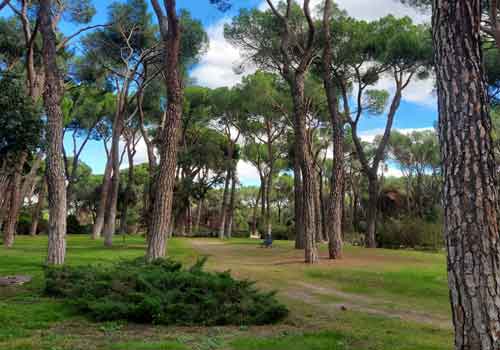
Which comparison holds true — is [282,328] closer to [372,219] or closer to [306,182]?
[306,182]

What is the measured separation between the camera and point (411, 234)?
21672mm

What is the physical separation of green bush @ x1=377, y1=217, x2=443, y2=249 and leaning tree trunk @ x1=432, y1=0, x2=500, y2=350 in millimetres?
19031

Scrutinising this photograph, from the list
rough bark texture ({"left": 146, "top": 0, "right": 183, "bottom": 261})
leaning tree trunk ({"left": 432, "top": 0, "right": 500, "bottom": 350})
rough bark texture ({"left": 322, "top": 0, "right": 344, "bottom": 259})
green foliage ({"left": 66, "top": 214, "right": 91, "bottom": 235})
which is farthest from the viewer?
green foliage ({"left": 66, "top": 214, "right": 91, "bottom": 235})

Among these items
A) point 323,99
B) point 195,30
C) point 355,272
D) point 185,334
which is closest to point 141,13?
point 195,30

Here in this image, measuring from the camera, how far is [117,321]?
5383mm

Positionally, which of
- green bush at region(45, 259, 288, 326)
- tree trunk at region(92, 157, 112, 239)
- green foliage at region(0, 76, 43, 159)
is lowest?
green bush at region(45, 259, 288, 326)

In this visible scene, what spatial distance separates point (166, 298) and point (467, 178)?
13.0ft

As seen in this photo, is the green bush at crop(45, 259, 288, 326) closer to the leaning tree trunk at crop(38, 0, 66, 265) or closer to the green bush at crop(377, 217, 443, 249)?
the leaning tree trunk at crop(38, 0, 66, 265)

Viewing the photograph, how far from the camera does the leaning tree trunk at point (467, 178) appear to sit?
296 cm

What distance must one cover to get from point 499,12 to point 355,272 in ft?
35.8

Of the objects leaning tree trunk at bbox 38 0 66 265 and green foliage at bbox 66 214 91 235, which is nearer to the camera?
leaning tree trunk at bbox 38 0 66 265

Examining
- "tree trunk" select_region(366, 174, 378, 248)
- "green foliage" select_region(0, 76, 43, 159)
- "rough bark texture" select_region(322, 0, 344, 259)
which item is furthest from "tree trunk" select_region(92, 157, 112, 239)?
"tree trunk" select_region(366, 174, 378, 248)

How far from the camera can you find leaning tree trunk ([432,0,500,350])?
2965 mm

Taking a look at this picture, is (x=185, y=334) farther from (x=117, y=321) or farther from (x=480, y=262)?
(x=480, y=262)
